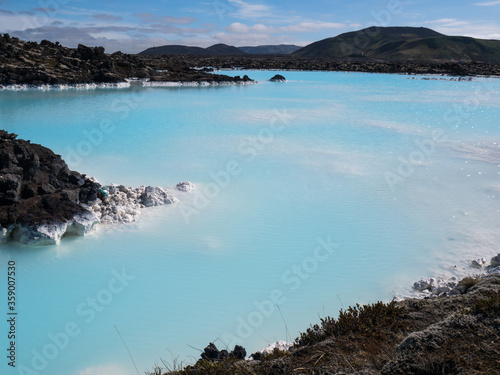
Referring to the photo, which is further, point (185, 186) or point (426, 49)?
point (426, 49)

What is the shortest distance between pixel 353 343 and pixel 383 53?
153346 mm

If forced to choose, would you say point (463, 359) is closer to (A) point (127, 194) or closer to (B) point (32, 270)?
(B) point (32, 270)

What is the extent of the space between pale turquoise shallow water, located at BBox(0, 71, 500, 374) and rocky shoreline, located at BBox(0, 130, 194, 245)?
0.31m

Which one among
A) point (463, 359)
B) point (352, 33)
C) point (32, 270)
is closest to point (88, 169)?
point (32, 270)

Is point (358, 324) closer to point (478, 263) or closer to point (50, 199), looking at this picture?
point (478, 263)

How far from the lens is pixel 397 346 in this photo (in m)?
3.14

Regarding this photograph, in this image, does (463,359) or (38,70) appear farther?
(38,70)

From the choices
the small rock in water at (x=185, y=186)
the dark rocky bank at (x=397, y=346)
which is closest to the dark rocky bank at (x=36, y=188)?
the small rock in water at (x=185, y=186)

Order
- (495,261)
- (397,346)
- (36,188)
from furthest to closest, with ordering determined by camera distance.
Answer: (36,188) < (495,261) < (397,346)

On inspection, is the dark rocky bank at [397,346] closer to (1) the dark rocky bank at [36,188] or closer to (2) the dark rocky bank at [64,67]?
(1) the dark rocky bank at [36,188]

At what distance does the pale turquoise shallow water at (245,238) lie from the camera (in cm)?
508

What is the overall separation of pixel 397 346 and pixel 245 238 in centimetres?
456

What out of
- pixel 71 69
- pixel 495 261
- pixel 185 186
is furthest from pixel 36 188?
pixel 71 69

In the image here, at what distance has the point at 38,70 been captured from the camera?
32.7m
